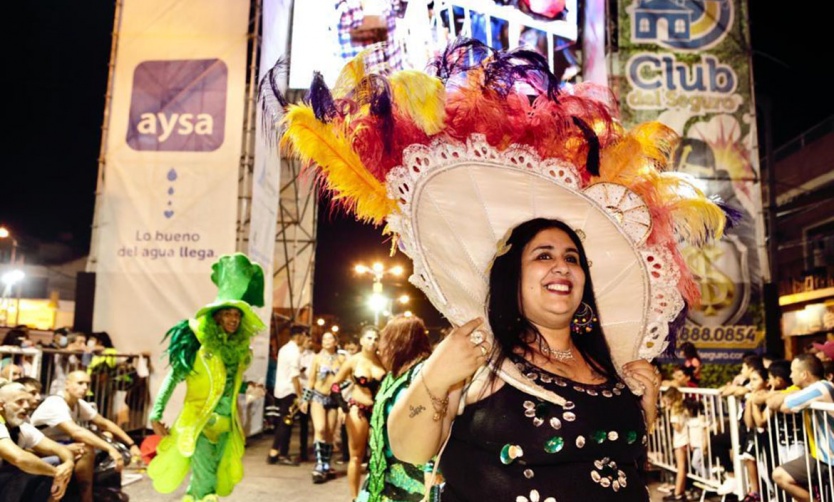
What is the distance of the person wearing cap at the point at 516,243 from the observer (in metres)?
1.91

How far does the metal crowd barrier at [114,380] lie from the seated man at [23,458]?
313 cm

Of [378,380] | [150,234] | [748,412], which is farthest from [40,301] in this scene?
[748,412]

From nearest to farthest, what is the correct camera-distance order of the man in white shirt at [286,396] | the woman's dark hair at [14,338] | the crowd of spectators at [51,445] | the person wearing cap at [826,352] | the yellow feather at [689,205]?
the yellow feather at [689,205] → the crowd of spectators at [51,445] → the person wearing cap at [826,352] → the woman's dark hair at [14,338] → the man in white shirt at [286,396]

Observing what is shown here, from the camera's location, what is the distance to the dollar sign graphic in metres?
10.4

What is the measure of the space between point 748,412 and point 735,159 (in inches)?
234

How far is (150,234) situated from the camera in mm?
9992

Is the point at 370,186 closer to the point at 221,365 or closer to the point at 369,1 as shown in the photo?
the point at 221,365

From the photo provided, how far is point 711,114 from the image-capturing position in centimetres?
1080

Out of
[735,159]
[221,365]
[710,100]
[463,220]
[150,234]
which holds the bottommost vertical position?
[221,365]

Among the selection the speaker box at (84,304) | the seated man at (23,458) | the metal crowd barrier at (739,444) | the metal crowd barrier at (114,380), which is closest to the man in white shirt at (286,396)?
the metal crowd barrier at (114,380)

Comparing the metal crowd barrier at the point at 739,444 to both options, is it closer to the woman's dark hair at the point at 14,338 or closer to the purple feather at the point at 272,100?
the purple feather at the point at 272,100

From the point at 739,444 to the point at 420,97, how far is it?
230 inches

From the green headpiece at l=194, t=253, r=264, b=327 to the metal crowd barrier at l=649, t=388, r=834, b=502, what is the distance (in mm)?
4409

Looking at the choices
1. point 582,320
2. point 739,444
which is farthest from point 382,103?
point 739,444
